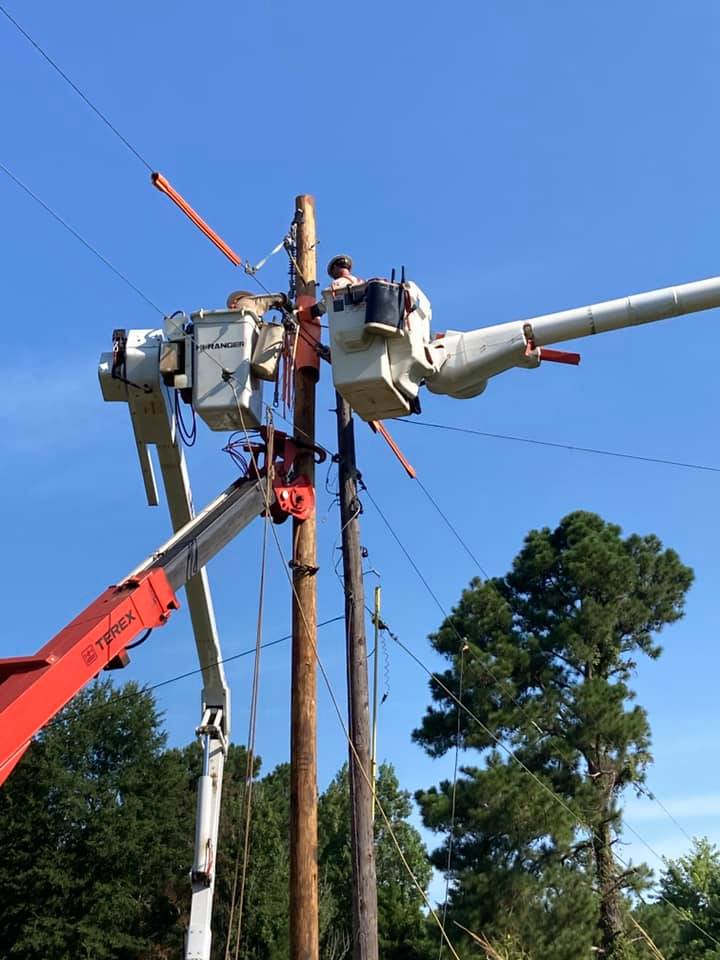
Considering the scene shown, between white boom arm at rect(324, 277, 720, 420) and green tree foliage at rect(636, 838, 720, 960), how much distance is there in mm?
16767

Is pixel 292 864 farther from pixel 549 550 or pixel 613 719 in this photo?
pixel 549 550

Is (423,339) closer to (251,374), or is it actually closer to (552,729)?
(251,374)

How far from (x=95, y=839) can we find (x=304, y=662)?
27.2m

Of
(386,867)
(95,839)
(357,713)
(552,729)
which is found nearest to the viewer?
(357,713)

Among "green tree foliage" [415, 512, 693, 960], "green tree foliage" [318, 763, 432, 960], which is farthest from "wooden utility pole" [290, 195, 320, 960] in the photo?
"green tree foliage" [318, 763, 432, 960]

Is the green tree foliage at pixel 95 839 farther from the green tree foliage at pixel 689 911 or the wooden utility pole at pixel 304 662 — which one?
the wooden utility pole at pixel 304 662

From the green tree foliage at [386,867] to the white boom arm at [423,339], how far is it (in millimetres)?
25407

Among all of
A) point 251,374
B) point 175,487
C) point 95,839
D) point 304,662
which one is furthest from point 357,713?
point 95,839

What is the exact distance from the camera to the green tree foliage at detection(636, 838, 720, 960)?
76.1 ft

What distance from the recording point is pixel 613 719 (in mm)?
24219

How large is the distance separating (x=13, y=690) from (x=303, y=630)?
9.64 feet

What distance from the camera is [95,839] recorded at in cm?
3244

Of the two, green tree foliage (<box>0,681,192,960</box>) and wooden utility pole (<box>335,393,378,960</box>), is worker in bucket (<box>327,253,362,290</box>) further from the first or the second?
green tree foliage (<box>0,681,192,960</box>)

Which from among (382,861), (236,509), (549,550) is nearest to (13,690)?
(236,509)
